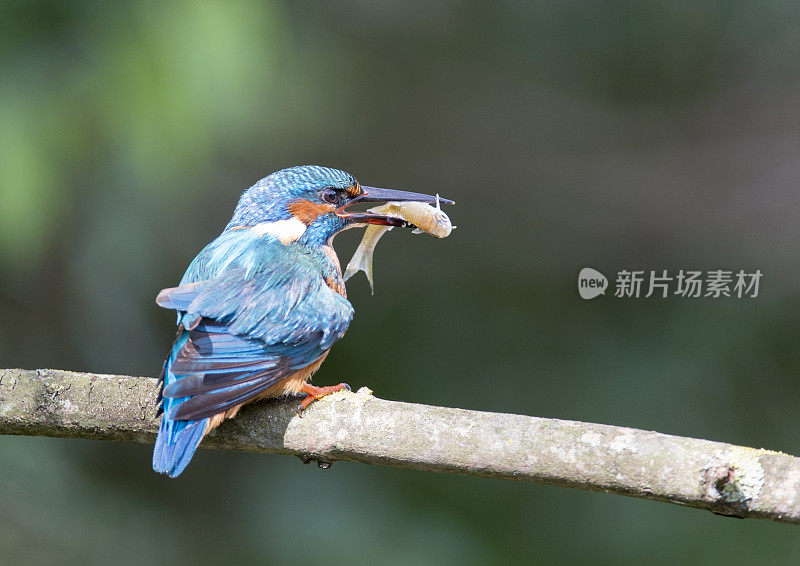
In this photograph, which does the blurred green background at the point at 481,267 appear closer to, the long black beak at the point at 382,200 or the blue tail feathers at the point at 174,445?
the long black beak at the point at 382,200

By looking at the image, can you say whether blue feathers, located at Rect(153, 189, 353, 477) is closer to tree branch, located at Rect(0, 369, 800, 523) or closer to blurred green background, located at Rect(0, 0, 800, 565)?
tree branch, located at Rect(0, 369, 800, 523)

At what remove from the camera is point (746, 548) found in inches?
143

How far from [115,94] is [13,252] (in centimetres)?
63

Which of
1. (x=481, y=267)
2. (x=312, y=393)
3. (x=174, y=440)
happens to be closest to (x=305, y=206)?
(x=312, y=393)

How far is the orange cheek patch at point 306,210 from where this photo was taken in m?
2.66

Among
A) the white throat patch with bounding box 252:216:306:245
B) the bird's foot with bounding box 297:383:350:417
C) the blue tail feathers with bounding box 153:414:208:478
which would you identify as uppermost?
the white throat patch with bounding box 252:216:306:245

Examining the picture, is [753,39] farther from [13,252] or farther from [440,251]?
[13,252]

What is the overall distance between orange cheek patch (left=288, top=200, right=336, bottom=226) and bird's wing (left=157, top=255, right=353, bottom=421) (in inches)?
9.6

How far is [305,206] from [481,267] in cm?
174

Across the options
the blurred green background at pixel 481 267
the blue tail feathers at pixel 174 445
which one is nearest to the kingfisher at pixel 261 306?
the blue tail feathers at pixel 174 445

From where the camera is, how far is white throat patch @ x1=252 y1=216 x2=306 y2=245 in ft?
8.55

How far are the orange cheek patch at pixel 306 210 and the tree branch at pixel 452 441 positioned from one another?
2.12 feet

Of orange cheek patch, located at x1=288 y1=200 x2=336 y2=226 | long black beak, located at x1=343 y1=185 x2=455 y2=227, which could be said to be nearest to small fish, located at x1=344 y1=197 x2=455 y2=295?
long black beak, located at x1=343 y1=185 x2=455 y2=227

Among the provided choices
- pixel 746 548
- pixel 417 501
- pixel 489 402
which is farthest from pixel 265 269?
pixel 746 548
